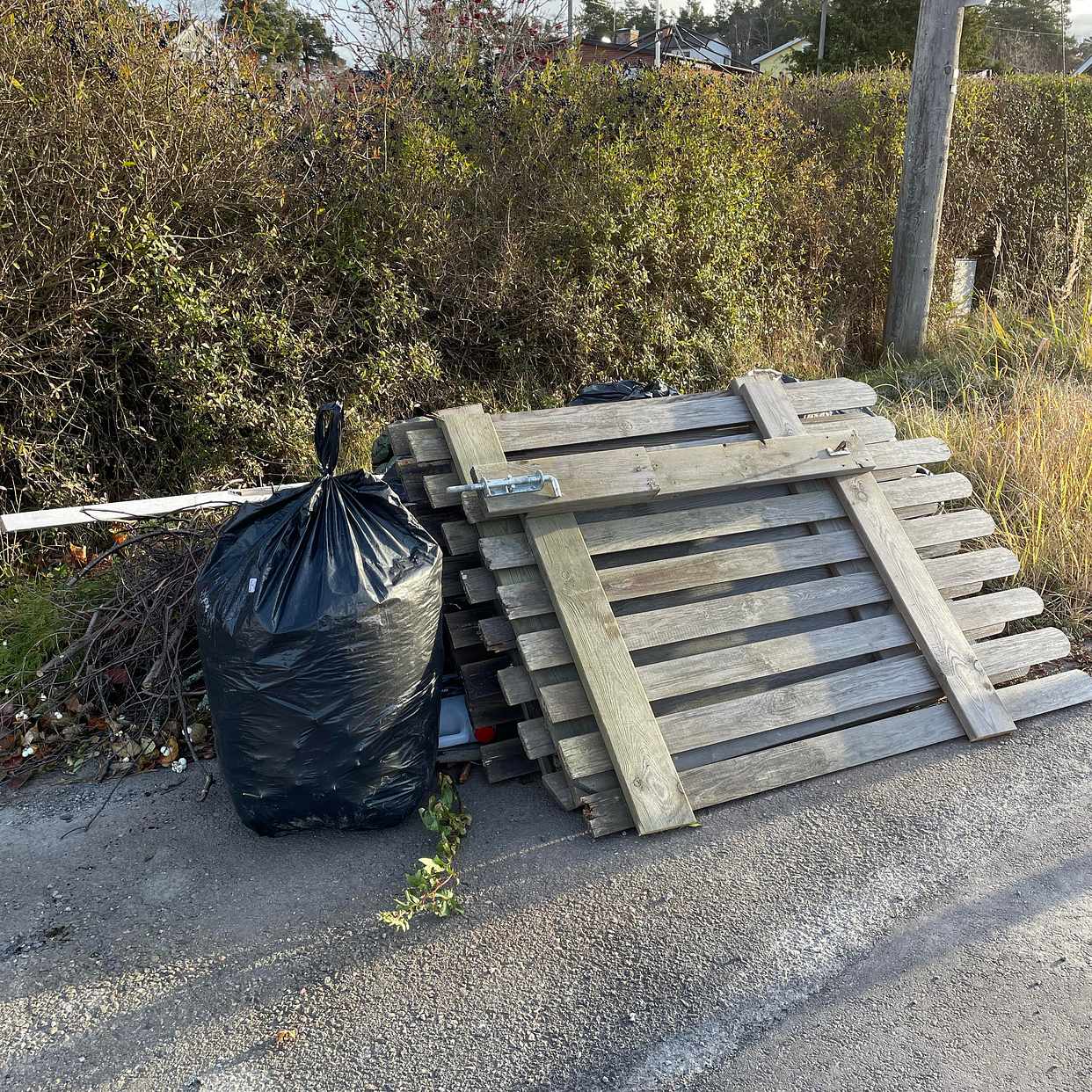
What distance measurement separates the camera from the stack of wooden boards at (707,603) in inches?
107

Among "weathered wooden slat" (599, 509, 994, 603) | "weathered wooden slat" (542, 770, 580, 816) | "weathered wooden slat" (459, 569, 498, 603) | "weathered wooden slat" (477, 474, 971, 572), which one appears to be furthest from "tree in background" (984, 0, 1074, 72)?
"weathered wooden slat" (542, 770, 580, 816)

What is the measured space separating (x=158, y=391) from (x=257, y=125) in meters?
1.43

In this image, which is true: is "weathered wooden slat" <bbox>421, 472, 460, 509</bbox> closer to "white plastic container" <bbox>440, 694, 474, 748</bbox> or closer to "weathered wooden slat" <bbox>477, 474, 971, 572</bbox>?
"weathered wooden slat" <bbox>477, 474, 971, 572</bbox>

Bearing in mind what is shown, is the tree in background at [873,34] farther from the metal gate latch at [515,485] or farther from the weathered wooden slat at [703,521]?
the metal gate latch at [515,485]

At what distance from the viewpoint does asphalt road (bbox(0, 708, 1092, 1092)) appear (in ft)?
6.18

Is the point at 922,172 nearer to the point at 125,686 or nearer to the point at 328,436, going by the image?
the point at 328,436

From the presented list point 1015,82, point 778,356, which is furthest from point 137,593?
point 1015,82

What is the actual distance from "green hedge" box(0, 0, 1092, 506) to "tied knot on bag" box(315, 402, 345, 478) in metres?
1.94

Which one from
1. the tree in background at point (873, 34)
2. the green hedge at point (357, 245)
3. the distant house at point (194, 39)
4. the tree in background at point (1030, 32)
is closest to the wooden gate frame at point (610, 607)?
the green hedge at point (357, 245)

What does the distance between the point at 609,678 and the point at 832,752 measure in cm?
80

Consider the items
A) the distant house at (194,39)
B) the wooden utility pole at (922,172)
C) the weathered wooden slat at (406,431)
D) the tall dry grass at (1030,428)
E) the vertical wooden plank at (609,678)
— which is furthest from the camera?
the wooden utility pole at (922,172)

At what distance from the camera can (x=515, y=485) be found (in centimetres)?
289

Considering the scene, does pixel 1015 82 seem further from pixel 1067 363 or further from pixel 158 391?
pixel 158 391

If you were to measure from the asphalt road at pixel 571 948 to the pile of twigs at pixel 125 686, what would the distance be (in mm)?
181
